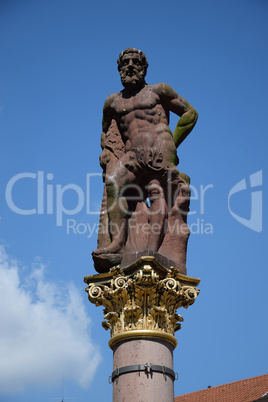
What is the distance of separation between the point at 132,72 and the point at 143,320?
490 cm

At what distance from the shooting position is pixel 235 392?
120 feet

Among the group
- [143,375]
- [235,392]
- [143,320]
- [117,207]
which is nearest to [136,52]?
[117,207]

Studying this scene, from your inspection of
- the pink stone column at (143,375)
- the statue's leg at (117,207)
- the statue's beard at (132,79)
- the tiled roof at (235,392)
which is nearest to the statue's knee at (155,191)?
the statue's leg at (117,207)

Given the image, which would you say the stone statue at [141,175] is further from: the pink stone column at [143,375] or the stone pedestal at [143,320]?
the pink stone column at [143,375]

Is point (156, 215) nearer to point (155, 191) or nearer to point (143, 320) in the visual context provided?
point (155, 191)

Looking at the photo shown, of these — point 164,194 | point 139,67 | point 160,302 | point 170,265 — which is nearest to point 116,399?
point 160,302

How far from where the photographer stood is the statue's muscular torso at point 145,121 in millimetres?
12383

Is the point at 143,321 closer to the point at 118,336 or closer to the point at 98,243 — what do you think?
the point at 118,336

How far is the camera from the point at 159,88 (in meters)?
12.9

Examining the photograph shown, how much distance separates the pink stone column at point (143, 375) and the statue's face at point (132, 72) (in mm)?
4988

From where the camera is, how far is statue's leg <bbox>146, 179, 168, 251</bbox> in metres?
11.5

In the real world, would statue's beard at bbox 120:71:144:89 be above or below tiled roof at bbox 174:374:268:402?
below

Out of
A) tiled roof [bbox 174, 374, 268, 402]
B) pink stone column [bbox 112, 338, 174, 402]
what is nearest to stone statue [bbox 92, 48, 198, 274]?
pink stone column [bbox 112, 338, 174, 402]

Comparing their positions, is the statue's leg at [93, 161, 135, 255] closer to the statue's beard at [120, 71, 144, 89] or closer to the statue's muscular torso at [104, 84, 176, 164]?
the statue's muscular torso at [104, 84, 176, 164]
